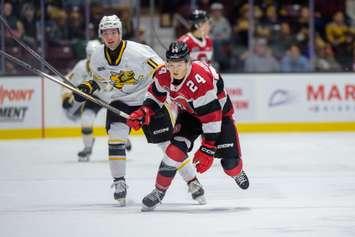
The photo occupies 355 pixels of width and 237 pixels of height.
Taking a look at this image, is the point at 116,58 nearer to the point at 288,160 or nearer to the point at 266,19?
the point at 288,160

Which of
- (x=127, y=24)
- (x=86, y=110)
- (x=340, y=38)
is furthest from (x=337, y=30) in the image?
(x=86, y=110)

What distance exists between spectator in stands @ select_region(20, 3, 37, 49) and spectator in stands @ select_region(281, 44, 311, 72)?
9.75 feet

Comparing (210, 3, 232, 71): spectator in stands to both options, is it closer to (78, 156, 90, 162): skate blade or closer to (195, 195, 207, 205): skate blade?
(78, 156, 90, 162): skate blade

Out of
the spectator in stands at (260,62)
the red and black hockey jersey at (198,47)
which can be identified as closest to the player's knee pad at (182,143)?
the red and black hockey jersey at (198,47)

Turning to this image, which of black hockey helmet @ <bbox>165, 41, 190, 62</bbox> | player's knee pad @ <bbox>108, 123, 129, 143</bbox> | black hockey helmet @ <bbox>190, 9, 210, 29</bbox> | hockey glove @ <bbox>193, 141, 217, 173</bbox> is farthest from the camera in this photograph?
black hockey helmet @ <bbox>190, 9, 210, 29</bbox>

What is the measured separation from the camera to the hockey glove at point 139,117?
21.8 feet

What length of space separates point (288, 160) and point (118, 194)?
3.20 meters

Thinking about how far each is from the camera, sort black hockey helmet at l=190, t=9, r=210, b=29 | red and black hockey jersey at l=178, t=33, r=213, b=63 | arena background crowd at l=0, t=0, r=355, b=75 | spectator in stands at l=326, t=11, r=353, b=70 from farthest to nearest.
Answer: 1. spectator in stands at l=326, t=11, r=353, b=70
2. arena background crowd at l=0, t=0, r=355, b=75
3. red and black hockey jersey at l=178, t=33, r=213, b=63
4. black hockey helmet at l=190, t=9, r=210, b=29

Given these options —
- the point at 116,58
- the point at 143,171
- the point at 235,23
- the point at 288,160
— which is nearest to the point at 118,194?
the point at 116,58

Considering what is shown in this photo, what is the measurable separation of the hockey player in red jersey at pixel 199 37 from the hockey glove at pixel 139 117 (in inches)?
147

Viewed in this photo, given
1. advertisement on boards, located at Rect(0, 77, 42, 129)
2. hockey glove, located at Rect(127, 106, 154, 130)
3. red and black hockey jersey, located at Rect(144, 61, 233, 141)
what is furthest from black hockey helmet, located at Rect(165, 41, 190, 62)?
advertisement on boards, located at Rect(0, 77, 42, 129)

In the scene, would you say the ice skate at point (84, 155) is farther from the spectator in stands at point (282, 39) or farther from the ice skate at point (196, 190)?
the spectator in stands at point (282, 39)

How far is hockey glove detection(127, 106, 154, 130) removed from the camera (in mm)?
6648

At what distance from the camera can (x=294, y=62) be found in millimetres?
12789
